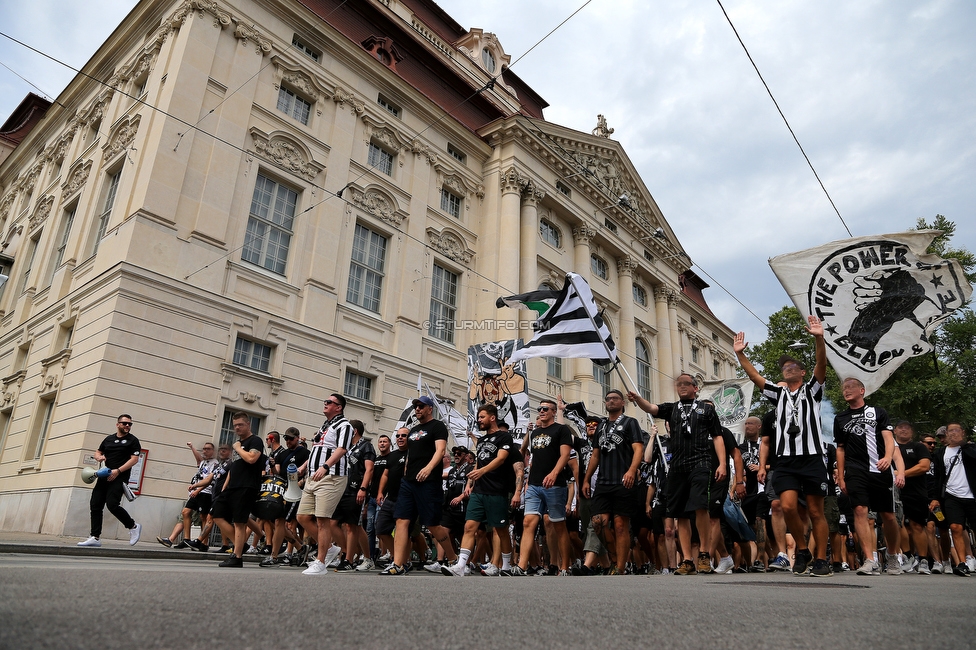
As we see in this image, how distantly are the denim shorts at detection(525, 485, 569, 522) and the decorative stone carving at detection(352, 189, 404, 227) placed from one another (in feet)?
49.2

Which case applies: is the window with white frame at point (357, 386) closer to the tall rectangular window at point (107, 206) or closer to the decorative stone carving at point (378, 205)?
the decorative stone carving at point (378, 205)

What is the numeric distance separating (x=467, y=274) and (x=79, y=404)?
13.5 m

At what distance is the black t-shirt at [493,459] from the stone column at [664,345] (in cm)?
2629

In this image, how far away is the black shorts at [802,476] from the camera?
584 cm

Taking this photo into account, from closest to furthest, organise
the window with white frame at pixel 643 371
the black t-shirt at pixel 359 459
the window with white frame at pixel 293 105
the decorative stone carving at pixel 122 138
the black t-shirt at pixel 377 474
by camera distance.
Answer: the black t-shirt at pixel 359 459 < the black t-shirt at pixel 377 474 < the decorative stone carving at pixel 122 138 < the window with white frame at pixel 293 105 < the window with white frame at pixel 643 371

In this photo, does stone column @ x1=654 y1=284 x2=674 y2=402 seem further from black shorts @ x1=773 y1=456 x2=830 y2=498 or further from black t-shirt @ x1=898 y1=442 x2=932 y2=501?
black shorts @ x1=773 y1=456 x2=830 y2=498

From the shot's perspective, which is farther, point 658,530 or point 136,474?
point 136,474

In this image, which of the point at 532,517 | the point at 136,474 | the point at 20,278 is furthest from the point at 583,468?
Answer: the point at 20,278

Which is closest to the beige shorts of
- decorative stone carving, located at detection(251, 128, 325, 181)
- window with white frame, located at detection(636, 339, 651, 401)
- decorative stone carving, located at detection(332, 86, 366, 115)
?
decorative stone carving, located at detection(251, 128, 325, 181)

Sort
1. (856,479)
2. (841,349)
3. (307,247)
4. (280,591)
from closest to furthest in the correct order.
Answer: (280,591)
(856,479)
(841,349)
(307,247)

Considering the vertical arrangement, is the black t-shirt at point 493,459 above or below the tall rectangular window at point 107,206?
below

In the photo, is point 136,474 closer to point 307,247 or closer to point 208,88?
point 307,247

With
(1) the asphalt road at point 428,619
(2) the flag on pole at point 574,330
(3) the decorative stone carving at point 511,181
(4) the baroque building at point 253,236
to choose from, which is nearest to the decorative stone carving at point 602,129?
(4) the baroque building at point 253,236

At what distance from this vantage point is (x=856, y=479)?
673 centimetres
